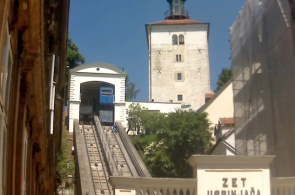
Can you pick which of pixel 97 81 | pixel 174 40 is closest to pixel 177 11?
pixel 174 40

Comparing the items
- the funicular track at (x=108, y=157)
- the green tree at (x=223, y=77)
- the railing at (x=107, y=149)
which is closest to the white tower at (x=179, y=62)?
the green tree at (x=223, y=77)

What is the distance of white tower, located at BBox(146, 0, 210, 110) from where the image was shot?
70875 millimetres

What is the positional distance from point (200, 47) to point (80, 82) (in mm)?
26298

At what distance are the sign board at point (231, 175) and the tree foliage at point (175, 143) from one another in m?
27.5

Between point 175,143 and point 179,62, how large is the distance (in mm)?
33476

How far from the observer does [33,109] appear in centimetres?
798

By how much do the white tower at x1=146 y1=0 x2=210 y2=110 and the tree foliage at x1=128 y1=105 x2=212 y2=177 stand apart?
22.5m

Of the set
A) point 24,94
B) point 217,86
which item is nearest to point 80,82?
point 217,86

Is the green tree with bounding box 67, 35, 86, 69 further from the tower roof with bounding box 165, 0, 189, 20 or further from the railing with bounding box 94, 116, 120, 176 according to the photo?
the tower roof with bounding box 165, 0, 189, 20

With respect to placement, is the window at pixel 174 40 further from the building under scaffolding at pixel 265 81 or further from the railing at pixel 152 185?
the railing at pixel 152 185

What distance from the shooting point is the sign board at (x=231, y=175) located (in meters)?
10.9

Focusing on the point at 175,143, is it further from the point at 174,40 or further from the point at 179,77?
the point at 174,40

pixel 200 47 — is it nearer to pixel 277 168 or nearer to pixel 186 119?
pixel 186 119

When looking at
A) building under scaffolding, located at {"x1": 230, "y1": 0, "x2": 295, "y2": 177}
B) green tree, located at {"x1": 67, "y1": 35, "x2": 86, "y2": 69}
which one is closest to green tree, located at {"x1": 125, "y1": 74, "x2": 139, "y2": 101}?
green tree, located at {"x1": 67, "y1": 35, "x2": 86, "y2": 69}
